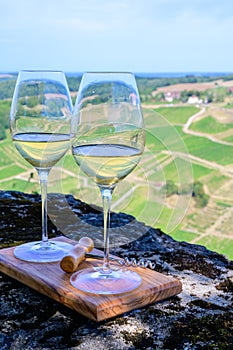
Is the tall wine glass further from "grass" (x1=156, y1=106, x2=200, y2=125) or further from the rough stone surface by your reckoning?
"grass" (x1=156, y1=106, x2=200, y2=125)

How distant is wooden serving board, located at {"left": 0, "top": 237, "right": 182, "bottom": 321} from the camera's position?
82cm

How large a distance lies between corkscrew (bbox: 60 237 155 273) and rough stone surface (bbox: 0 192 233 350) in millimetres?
83

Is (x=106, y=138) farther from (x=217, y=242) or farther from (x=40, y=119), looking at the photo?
(x=217, y=242)

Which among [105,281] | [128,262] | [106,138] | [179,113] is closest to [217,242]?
[179,113]

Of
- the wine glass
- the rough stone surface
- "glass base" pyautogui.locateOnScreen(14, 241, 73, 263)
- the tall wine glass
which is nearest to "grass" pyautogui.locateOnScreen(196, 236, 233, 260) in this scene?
the rough stone surface

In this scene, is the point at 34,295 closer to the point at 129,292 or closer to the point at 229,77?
the point at 129,292

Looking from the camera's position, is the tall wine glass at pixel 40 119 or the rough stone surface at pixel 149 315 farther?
the tall wine glass at pixel 40 119

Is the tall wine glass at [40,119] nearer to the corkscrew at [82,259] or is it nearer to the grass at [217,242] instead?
the corkscrew at [82,259]

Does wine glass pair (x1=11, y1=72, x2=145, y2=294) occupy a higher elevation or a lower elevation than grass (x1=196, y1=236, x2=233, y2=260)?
higher

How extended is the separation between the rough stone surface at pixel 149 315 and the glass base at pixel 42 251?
9 cm

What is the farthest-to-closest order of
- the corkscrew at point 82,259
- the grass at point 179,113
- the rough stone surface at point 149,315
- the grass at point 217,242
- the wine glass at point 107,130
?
the grass at point 179,113, the grass at point 217,242, the corkscrew at point 82,259, the wine glass at point 107,130, the rough stone surface at point 149,315

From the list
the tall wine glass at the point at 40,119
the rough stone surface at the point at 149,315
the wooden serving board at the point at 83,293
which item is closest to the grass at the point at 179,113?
the rough stone surface at the point at 149,315

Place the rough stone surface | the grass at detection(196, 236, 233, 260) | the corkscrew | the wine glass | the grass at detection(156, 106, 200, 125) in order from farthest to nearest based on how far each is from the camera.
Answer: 1. the grass at detection(156, 106, 200, 125)
2. the grass at detection(196, 236, 233, 260)
3. the corkscrew
4. the wine glass
5. the rough stone surface

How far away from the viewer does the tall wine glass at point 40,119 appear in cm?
105
